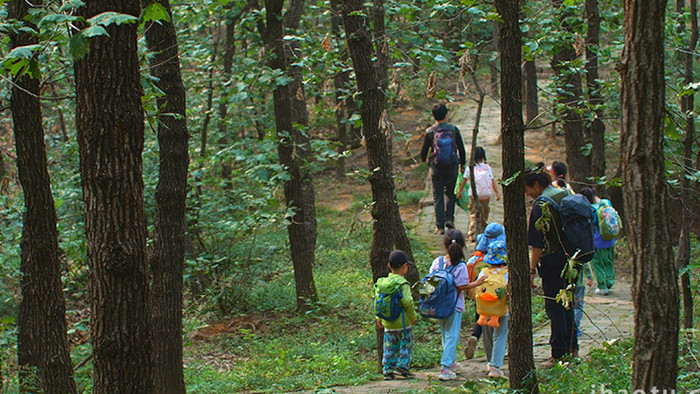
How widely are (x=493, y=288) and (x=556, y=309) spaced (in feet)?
2.32

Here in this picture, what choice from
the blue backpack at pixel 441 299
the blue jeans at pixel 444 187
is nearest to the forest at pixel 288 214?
the blue backpack at pixel 441 299

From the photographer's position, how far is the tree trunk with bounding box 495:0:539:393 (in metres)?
5.23

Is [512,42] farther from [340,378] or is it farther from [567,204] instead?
[340,378]

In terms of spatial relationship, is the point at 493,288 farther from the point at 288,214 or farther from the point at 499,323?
the point at 288,214

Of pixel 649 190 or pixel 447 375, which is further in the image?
pixel 447 375

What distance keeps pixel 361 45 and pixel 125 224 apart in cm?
431

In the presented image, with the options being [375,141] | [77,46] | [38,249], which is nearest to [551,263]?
[375,141]

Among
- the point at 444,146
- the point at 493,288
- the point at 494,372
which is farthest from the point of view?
the point at 444,146

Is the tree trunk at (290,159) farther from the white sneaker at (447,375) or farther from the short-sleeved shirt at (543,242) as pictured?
the short-sleeved shirt at (543,242)

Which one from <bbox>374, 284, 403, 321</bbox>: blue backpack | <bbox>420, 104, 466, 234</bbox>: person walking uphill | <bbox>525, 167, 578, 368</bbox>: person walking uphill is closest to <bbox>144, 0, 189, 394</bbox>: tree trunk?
<bbox>374, 284, 403, 321</bbox>: blue backpack

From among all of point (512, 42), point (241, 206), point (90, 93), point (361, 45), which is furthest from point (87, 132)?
point (241, 206)

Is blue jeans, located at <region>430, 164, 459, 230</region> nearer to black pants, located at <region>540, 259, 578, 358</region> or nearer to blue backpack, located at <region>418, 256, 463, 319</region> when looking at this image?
blue backpack, located at <region>418, 256, 463, 319</region>

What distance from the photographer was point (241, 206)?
13.0 metres

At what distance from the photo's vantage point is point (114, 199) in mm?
4324
